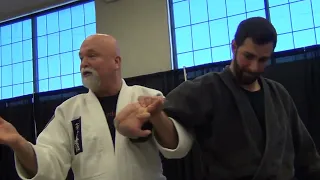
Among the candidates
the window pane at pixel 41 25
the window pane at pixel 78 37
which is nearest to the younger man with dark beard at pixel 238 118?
the window pane at pixel 78 37

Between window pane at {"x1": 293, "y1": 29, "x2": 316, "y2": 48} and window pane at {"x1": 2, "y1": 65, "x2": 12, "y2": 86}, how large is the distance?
10.9 feet

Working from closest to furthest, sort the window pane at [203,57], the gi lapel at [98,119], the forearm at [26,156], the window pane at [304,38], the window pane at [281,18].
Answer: the forearm at [26,156], the gi lapel at [98,119], the window pane at [304,38], the window pane at [281,18], the window pane at [203,57]

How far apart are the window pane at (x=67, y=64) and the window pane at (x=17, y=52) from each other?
66cm

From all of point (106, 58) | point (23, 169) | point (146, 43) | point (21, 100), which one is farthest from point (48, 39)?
point (23, 169)

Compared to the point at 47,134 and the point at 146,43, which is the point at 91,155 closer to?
the point at 47,134

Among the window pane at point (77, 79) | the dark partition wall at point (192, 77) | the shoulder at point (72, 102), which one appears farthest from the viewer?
the window pane at point (77, 79)

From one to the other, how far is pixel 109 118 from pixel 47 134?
0.24 meters

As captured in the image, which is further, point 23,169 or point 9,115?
point 9,115

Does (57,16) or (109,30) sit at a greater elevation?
(57,16)

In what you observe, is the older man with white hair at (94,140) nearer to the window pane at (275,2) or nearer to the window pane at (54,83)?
the window pane at (275,2)

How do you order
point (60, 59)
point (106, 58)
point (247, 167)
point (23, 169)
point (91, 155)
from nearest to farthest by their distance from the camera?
point (247, 167)
point (23, 169)
point (91, 155)
point (106, 58)
point (60, 59)

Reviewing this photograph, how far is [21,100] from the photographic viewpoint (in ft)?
13.0

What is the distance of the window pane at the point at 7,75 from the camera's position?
15.2ft

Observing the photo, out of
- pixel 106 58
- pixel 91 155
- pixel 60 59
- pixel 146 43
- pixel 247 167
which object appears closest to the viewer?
pixel 247 167
